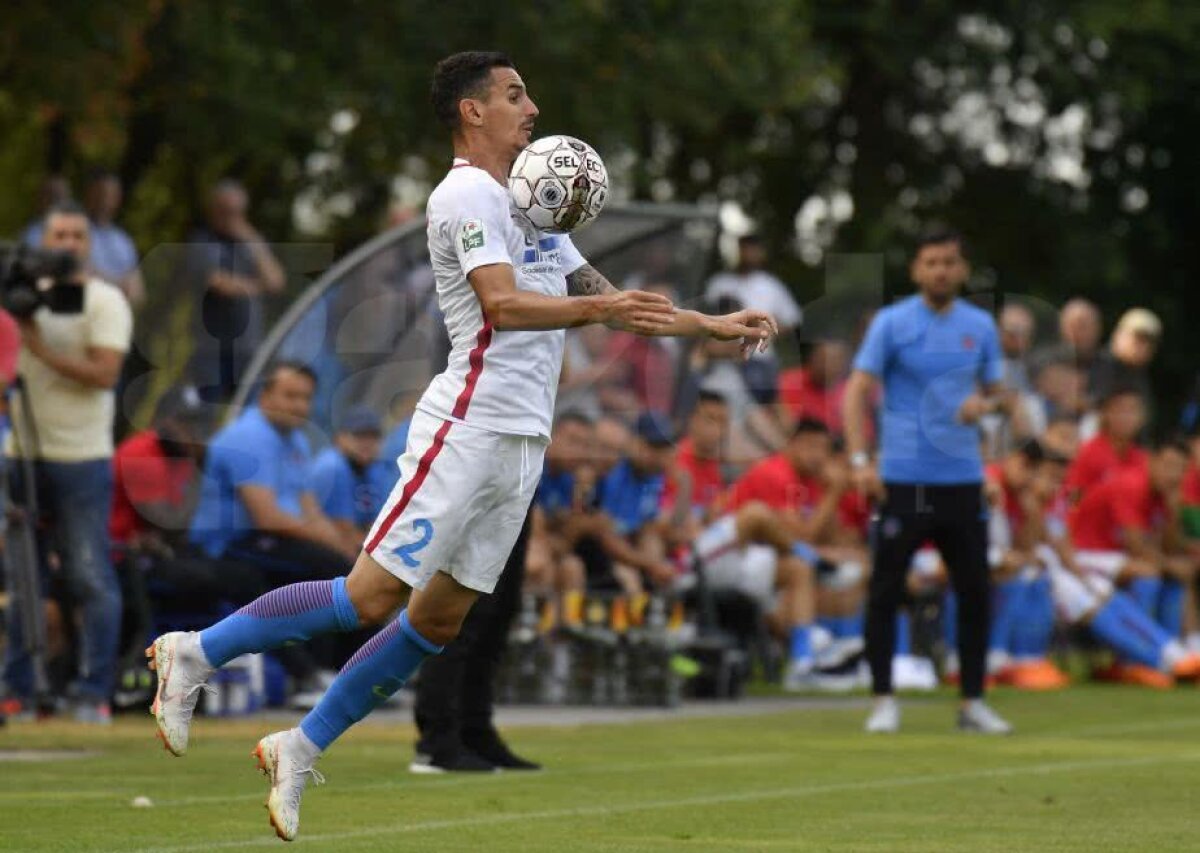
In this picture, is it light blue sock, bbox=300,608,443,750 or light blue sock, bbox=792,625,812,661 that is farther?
light blue sock, bbox=792,625,812,661

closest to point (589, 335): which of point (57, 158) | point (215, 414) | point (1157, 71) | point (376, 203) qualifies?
point (215, 414)

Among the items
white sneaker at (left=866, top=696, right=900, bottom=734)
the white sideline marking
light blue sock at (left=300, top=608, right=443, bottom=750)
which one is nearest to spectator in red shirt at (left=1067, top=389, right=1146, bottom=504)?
white sneaker at (left=866, top=696, right=900, bottom=734)

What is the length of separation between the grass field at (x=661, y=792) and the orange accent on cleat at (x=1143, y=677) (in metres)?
4.77

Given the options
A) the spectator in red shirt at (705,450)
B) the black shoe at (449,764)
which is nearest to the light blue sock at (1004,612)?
the spectator in red shirt at (705,450)

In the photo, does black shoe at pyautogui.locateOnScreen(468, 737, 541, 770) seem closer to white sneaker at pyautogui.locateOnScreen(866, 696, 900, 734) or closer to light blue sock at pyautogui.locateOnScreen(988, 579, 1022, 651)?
white sneaker at pyautogui.locateOnScreen(866, 696, 900, 734)

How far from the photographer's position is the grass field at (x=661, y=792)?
27.8 feet

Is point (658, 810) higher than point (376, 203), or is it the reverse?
point (376, 203)

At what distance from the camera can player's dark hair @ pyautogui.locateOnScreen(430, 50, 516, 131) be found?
27.7 ft

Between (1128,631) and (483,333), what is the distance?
40.0ft

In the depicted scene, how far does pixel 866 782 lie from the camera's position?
1072 cm

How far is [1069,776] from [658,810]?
2.36 metres

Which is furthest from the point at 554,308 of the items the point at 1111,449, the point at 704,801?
the point at 1111,449

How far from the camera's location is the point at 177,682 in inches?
321

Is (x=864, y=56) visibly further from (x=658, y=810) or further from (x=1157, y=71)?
(x=658, y=810)
